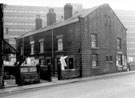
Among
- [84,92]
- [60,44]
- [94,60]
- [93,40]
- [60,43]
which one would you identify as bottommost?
[84,92]

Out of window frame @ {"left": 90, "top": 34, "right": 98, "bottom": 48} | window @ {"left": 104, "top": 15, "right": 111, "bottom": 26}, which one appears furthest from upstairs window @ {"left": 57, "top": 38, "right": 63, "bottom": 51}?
window @ {"left": 104, "top": 15, "right": 111, "bottom": 26}

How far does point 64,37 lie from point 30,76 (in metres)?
9.00

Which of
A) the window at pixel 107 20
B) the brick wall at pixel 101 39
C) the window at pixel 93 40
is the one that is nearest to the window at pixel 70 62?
the brick wall at pixel 101 39

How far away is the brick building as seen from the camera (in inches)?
950

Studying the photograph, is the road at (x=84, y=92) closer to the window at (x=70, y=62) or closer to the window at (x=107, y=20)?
the window at (x=70, y=62)

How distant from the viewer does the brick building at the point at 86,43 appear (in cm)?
2412

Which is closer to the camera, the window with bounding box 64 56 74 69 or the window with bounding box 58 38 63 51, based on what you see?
the window with bounding box 64 56 74 69

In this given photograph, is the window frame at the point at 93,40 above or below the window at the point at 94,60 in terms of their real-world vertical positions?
above

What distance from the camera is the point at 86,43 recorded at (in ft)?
80.5

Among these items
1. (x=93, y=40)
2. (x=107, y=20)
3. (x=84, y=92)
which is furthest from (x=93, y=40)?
(x=84, y=92)

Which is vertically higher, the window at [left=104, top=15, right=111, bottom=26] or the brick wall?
the window at [left=104, top=15, right=111, bottom=26]

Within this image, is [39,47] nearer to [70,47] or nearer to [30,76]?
[70,47]

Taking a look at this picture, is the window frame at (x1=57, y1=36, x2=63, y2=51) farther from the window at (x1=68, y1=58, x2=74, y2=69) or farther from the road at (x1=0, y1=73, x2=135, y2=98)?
the road at (x1=0, y1=73, x2=135, y2=98)

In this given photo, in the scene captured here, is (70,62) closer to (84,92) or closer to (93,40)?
(93,40)
